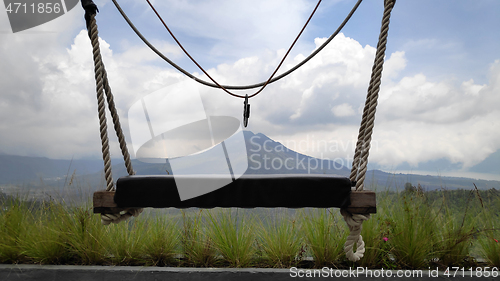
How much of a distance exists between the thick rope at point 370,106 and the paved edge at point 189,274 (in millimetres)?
991

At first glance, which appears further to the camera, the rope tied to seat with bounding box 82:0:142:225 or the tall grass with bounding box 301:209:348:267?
the tall grass with bounding box 301:209:348:267

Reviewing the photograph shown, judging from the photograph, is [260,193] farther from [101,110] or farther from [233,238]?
[233,238]

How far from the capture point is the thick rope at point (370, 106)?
4.14ft

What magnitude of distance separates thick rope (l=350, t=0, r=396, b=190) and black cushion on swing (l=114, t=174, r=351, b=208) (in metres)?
0.09

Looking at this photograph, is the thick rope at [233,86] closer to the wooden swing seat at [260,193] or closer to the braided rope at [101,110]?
the braided rope at [101,110]

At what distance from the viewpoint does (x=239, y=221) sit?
231cm

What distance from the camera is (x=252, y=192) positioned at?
1271 millimetres

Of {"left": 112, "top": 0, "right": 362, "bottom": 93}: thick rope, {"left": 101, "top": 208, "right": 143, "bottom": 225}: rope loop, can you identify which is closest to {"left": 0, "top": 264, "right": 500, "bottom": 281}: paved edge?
{"left": 101, "top": 208, "right": 143, "bottom": 225}: rope loop

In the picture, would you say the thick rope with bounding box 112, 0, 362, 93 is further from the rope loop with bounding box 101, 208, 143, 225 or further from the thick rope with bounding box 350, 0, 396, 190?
the rope loop with bounding box 101, 208, 143, 225

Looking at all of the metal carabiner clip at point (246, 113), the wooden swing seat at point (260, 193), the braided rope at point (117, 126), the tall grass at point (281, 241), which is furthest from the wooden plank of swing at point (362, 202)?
the tall grass at point (281, 241)

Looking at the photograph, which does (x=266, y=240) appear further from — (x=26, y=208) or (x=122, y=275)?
(x=26, y=208)

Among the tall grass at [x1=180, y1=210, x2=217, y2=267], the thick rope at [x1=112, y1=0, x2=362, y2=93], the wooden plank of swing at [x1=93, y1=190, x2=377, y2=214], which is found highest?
the thick rope at [x1=112, y1=0, x2=362, y2=93]

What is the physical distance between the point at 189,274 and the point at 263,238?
0.60m

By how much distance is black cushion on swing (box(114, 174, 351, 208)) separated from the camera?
1250 mm
